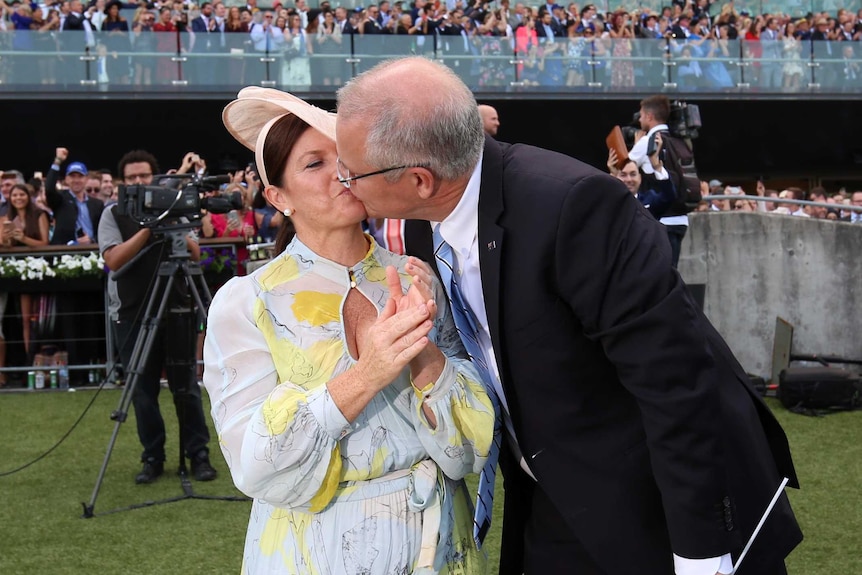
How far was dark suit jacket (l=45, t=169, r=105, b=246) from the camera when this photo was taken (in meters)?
10.8

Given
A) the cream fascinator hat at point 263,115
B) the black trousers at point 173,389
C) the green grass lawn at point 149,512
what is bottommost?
the green grass lawn at point 149,512

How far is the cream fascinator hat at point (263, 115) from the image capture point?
90.1 inches

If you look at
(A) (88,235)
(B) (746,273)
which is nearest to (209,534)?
(B) (746,273)

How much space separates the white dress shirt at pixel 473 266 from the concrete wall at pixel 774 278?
679 cm

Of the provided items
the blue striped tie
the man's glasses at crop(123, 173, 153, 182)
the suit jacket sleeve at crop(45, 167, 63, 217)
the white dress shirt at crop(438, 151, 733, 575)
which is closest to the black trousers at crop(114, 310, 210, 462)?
the man's glasses at crop(123, 173, 153, 182)

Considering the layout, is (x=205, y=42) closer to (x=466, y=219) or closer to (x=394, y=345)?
(x=466, y=219)

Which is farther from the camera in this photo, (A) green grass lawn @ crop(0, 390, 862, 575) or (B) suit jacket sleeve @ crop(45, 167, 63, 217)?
(B) suit jacket sleeve @ crop(45, 167, 63, 217)

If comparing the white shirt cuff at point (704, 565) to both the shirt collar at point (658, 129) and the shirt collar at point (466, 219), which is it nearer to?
the shirt collar at point (466, 219)

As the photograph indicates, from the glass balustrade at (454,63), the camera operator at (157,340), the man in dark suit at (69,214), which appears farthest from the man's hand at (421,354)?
the glass balustrade at (454,63)

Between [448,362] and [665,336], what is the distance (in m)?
0.47

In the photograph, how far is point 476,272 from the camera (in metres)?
2.24

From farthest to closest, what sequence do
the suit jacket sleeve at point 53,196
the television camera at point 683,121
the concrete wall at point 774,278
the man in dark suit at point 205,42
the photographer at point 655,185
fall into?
the man in dark suit at point 205,42 → the suit jacket sleeve at point 53,196 → the concrete wall at point 774,278 → the television camera at point 683,121 → the photographer at point 655,185

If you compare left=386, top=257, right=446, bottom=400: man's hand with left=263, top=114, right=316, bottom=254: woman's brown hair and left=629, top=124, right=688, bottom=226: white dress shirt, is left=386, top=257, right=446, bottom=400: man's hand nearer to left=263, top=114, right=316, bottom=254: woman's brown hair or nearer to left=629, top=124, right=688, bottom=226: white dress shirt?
left=263, top=114, right=316, bottom=254: woman's brown hair

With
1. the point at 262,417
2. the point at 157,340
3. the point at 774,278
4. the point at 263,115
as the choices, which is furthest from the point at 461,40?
the point at 262,417
